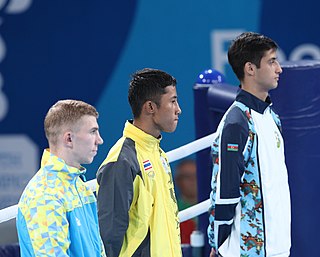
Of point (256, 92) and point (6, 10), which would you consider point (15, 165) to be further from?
point (256, 92)

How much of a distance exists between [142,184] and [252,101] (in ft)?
1.74

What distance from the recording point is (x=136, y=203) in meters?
3.59

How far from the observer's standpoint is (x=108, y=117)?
5.96 metres

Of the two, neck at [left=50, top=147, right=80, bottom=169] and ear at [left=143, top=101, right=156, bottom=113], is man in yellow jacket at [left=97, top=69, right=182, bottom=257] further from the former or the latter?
neck at [left=50, top=147, right=80, bottom=169]

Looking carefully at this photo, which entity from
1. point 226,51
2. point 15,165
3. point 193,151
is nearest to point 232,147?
point 193,151

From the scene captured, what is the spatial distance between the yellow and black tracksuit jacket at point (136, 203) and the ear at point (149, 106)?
0.08m

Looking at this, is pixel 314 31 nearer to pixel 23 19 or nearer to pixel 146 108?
pixel 23 19

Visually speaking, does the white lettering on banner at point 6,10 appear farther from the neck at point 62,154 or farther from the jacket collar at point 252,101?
the neck at point 62,154

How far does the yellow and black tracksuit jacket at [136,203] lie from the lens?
3.53 metres

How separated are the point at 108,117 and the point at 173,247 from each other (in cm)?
240

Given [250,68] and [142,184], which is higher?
[250,68]

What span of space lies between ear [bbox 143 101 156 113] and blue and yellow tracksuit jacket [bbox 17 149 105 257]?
1.76 ft

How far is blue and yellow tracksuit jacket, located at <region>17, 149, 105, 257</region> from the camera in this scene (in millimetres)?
2996

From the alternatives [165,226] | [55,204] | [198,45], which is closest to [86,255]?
[55,204]
